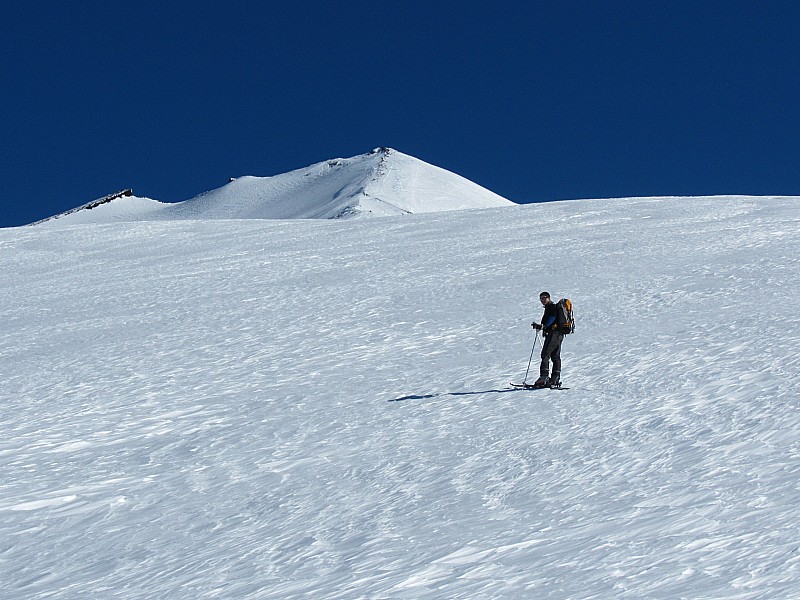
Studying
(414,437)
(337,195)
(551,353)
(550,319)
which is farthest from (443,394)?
(337,195)

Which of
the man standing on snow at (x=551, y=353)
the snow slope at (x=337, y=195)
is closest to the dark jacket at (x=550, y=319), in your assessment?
the man standing on snow at (x=551, y=353)

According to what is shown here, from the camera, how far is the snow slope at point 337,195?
483 ft

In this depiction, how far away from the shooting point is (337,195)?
159500mm

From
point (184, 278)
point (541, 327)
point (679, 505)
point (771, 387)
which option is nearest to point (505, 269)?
point (184, 278)

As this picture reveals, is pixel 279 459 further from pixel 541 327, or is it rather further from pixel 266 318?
pixel 266 318

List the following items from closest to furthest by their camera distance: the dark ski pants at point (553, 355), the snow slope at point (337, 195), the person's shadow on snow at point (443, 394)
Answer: the dark ski pants at point (553, 355), the person's shadow on snow at point (443, 394), the snow slope at point (337, 195)

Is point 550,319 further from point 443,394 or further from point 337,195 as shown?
point 337,195

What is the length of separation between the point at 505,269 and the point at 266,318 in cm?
678

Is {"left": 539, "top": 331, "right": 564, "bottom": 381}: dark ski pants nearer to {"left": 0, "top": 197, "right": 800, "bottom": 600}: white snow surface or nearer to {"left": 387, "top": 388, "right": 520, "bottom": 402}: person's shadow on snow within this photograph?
{"left": 0, "top": 197, "right": 800, "bottom": 600}: white snow surface

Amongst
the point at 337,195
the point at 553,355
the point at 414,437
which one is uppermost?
the point at 337,195

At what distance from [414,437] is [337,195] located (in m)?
151

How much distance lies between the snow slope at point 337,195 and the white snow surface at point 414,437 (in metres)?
120

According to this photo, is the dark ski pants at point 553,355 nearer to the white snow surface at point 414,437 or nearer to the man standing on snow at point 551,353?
the man standing on snow at point 551,353

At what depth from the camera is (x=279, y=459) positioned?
10.2 m
